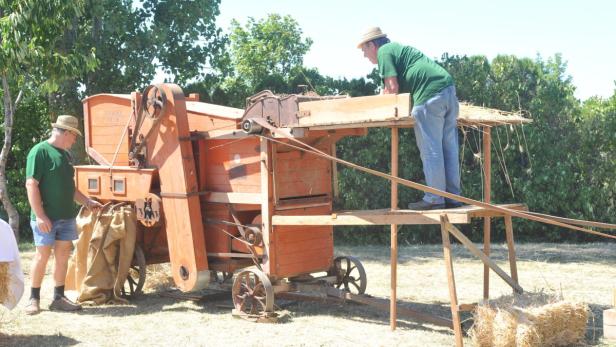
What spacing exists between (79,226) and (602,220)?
891cm

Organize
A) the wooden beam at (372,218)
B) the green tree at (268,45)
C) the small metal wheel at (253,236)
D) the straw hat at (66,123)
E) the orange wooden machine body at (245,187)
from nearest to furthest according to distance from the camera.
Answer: the wooden beam at (372,218) → the orange wooden machine body at (245,187) → the small metal wheel at (253,236) → the straw hat at (66,123) → the green tree at (268,45)

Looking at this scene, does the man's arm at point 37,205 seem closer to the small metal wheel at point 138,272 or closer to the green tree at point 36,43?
the small metal wheel at point 138,272

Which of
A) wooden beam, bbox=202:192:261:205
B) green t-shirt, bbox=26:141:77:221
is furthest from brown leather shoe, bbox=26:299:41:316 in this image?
wooden beam, bbox=202:192:261:205

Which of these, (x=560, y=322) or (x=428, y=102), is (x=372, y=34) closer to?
(x=428, y=102)

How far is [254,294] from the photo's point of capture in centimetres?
725

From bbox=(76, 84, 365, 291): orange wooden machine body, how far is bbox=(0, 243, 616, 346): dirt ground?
1.58 ft

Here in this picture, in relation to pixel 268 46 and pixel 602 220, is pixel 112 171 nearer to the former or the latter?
pixel 602 220

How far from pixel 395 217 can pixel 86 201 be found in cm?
372

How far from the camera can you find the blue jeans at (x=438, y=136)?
6.38m

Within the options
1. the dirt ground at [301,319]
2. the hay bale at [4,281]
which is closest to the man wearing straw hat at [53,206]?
the dirt ground at [301,319]

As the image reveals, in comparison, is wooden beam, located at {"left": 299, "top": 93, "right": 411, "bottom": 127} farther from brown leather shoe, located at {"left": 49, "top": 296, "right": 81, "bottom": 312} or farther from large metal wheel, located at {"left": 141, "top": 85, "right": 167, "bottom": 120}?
brown leather shoe, located at {"left": 49, "top": 296, "right": 81, "bottom": 312}

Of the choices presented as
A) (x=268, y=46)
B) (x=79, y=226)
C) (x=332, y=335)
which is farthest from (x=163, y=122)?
(x=268, y=46)

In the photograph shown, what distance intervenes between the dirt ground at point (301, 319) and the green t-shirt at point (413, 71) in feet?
6.59

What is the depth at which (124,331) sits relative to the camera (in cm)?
689
